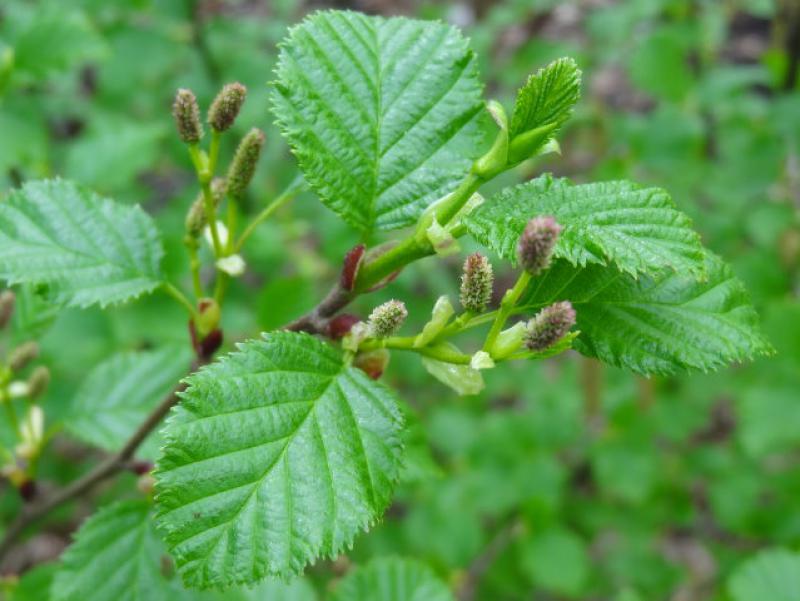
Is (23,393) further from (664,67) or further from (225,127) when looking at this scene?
(664,67)

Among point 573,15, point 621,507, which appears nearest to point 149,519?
point 621,507

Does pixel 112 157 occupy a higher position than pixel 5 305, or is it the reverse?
pixel 112 157

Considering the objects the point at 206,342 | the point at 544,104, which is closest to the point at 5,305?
the point at 206,342

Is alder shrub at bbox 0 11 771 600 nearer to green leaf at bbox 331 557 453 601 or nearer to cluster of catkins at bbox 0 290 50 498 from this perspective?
cluster of catkins at bbox 0 290 50 498

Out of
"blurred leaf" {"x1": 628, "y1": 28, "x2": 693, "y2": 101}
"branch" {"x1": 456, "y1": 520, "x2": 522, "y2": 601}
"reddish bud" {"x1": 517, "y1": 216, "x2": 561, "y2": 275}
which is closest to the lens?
"reddish bud" {"x1": 517, "y1": 216, "x2": 561, "y2": 275}

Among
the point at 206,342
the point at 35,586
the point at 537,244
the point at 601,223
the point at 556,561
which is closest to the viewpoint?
the point at 537,244

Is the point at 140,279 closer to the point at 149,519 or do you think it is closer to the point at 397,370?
the point at 149,519

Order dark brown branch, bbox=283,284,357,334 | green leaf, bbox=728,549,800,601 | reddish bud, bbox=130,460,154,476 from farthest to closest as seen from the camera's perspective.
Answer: green leaf, bbox=728,549,800,601, reddish bud, bbox=130,460,154,476, dark brown branch, bbox=283,284,357,334

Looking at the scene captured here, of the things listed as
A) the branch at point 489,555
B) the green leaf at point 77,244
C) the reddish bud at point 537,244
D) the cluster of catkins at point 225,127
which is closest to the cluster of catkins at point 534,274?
the reddish bud at point 537,244

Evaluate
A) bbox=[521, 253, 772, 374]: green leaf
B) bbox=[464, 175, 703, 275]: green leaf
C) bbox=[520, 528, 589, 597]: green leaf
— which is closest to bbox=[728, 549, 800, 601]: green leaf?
bbox=[520, 528, 589, 597]: green leaf
